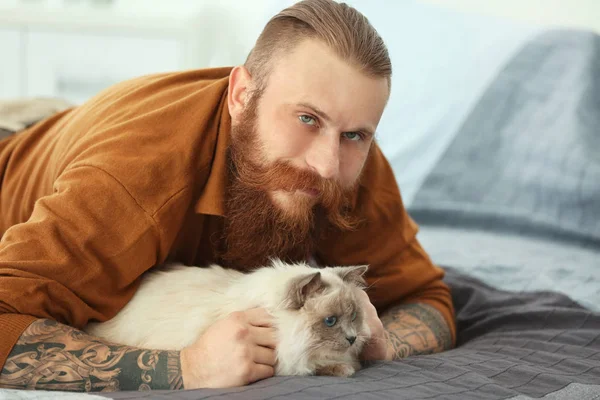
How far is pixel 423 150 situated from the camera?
3066 millimetres

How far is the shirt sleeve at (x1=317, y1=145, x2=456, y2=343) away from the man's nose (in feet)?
1.22

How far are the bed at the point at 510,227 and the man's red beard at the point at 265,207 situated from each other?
0.38m

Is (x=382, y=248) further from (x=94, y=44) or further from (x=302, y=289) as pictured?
(x=94, y=44)

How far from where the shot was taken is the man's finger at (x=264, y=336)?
1.27m

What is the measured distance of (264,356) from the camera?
1.26 m

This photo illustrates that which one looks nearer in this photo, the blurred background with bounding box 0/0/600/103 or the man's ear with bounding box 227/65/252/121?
the man's ear with bounding box 227/65/252/121

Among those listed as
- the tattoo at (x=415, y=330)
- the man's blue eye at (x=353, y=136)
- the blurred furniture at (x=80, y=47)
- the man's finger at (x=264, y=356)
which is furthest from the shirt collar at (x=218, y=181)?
the blurred furniture at (x=80, y=47)

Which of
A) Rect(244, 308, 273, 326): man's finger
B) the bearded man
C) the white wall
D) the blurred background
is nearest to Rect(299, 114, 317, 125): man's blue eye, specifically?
the bearded man

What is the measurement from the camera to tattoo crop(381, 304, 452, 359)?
1.66 m

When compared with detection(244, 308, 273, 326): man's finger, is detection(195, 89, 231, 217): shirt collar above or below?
above

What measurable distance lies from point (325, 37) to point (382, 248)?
2.10 ft

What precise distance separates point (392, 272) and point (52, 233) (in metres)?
0.92

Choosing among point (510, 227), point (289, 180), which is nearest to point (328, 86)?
point (289, 180)

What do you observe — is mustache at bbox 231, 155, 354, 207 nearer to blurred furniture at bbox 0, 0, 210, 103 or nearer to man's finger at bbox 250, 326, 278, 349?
man's finger at bbox 250, 326, 278, 349
